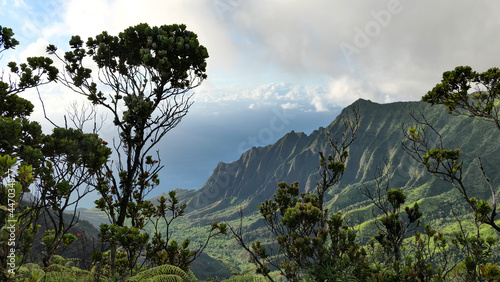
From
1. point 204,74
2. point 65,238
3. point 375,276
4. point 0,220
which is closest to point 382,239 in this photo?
point 375,276

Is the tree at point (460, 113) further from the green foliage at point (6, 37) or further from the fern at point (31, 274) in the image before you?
the green foliage at point (6, 37)

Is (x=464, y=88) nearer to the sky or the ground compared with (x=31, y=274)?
nearer to the sky

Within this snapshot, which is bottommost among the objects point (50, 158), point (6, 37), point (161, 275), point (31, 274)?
point (161, 275)

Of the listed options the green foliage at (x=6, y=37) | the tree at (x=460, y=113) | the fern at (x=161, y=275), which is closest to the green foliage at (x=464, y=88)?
the tree at (x=460, y=113)

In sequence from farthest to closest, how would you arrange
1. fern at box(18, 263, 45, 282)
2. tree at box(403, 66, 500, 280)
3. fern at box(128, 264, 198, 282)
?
tree at box(403, 66, 500, 280)
fern at box(128, 264, 198, 282)
fern at box(18, 263, 45, 282)

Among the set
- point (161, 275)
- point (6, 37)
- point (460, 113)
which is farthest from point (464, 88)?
point (6, 37)

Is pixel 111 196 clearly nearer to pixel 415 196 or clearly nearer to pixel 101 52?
pixel 101 52

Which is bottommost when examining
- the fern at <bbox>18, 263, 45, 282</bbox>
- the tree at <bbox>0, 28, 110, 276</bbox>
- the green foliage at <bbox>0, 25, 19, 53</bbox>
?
the fern at <bbox>18, 263, 45, 282</bbox>

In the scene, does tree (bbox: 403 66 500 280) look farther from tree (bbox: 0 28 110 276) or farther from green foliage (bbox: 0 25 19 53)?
green foliage (bbox: 0 25 19 53)

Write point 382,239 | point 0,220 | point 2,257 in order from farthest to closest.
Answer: point 382,239, point 0,220, point 2,257

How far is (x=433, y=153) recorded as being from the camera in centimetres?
785

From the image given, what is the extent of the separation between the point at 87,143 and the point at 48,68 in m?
3.94

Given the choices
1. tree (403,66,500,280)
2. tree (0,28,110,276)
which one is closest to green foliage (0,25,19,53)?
tree (0,28,110,276)

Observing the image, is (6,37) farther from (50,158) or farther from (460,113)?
(460,113)
